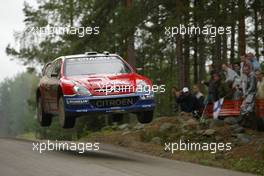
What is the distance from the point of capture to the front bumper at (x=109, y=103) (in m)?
12.7

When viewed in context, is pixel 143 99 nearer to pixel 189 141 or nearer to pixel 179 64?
pixel 189 141

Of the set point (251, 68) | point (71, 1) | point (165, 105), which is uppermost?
point (71, 1)

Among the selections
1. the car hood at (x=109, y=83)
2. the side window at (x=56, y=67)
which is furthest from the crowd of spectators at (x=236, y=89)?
the car hood at (x=109, y=83)

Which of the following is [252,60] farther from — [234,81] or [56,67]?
[56,67]

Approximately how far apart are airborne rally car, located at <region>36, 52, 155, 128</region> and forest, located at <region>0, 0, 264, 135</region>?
607 millimetres

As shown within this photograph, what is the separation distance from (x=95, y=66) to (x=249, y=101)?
15.3ft

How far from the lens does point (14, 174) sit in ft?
40.1

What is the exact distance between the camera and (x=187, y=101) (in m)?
18.4

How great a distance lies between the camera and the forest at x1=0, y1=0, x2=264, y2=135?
22172 mm

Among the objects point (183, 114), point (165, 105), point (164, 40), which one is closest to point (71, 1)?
point (164, 40)

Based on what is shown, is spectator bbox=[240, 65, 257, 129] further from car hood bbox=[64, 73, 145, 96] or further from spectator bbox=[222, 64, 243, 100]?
car hood bbox=[64, 73, 145, 96]

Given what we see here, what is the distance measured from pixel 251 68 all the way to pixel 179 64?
9259 millimetres

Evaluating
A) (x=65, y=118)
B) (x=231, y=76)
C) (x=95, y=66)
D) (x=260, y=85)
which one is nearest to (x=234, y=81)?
(x=231, y=76)

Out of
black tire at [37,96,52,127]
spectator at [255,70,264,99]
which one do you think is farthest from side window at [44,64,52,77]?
spectator at [255,70,264,99]
